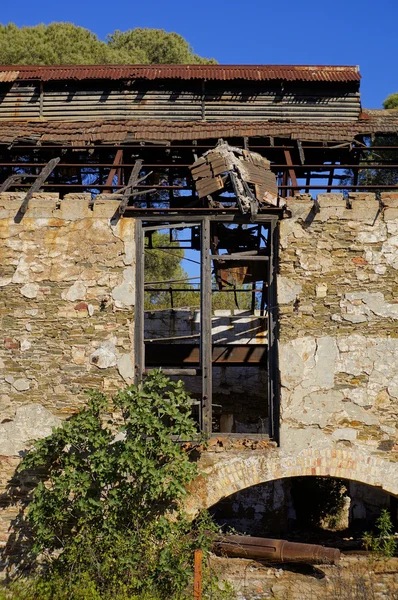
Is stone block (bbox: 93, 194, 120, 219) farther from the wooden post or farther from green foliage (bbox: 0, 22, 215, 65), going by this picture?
green foliage (bbox: 0, 22, 215, 65)

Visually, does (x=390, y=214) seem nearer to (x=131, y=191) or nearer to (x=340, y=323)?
(x=340, y=323)

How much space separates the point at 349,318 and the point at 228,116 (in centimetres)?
790

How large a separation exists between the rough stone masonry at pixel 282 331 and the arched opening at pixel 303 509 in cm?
375

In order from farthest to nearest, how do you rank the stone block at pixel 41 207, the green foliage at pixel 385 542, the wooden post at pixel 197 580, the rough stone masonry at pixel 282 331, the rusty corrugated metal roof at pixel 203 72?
the rusty corrugated metal roof at pixel 203 72
the stone block at pixel 41 207
the rough stone masonry at pixel 282 331
the green foliage at pixel 385 542
the wooden post at pixel 197 580

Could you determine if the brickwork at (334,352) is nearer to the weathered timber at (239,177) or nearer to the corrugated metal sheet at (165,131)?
the weathered timber at (239,177)

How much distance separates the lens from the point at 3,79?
604 inches

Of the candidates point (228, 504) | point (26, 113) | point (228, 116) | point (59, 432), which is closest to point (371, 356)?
point (59, 432)

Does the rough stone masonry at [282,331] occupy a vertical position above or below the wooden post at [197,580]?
above

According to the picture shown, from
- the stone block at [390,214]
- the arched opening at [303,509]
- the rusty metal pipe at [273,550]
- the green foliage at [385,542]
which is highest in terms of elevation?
the stone block at [390,214]

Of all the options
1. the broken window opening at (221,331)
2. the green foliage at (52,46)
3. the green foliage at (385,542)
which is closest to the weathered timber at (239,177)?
the broken window opening at (221,331)

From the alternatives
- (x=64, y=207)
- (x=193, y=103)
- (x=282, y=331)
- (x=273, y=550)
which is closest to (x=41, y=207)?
(x=64, y=207)

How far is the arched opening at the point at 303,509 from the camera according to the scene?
39.8 ft

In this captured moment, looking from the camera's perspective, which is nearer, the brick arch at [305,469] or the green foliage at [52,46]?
the brick arch at [305,469]

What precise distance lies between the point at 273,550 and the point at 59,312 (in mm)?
4127
